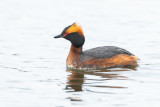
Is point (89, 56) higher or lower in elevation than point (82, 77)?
higher

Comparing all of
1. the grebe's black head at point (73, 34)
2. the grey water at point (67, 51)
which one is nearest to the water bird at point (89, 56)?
the grebe's black head at point (73, 34)

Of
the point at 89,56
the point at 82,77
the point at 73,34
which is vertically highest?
the point at 73,34

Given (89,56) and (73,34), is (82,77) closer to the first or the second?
(89,56)

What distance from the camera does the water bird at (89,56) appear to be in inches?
619

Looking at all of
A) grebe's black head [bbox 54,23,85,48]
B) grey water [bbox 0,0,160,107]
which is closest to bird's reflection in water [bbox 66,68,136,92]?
grey water [bbox 0,0,160,107]

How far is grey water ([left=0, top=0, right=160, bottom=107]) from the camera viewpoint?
1194 cm

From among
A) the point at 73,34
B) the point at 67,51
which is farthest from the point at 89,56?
the point at 67,51

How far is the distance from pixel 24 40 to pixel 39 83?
670cm

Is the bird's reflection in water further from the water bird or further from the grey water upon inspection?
the water bird

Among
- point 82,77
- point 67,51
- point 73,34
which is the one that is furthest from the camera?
point 67,51

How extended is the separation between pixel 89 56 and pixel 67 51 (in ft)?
9.04

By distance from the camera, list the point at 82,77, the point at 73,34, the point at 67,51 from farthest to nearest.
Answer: the point at 67,51 → the point at 73,34 → the point at 82,77

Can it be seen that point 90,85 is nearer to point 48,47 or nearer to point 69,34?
point 69,34

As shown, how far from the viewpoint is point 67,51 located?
730 inches
